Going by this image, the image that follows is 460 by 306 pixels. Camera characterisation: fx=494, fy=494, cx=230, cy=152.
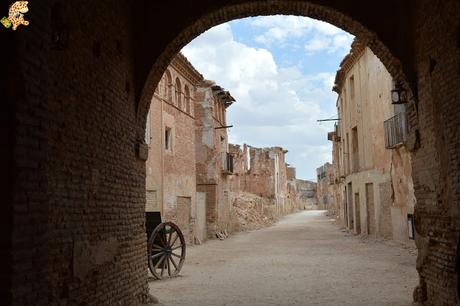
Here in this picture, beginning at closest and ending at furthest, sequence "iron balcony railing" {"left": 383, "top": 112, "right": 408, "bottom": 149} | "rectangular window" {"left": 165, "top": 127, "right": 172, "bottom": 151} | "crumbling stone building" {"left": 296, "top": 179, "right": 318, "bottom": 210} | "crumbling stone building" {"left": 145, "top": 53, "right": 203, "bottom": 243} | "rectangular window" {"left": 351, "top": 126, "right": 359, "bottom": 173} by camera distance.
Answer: "crumbling stone building" {"left": 145, "top": 53, "right": 203, "bottom": 243} < "iron balcony railing" {"left": 383, "top": 112, "right": 408, "bottom": 149} < "rectangular window" {"left": 165, "top": 127, "right": 172, "bottom": 151} < "rectangular window" {"left": 351, "top": 126, "right": 359, "bottom": 173} < "crumbling stone building" {"left": 296, "top": 179, "right": 318, "bottom": 210}

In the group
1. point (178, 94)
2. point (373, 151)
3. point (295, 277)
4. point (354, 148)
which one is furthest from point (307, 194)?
point (295, 277)

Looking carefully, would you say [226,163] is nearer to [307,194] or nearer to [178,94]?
[178,94]

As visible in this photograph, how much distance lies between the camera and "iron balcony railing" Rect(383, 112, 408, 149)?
16.4 meters

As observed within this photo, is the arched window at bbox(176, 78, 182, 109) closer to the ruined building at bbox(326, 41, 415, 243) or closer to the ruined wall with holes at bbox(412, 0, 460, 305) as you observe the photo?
the ruined building at bbox(326, 41, 415, 243)

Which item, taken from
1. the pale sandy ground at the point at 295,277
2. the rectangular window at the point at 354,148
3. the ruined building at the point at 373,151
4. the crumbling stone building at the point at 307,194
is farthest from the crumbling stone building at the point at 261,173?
the crumbling stone building at the point at 307,194

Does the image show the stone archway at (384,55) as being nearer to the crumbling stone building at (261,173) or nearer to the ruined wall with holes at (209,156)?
the ruined wall with holes at (209,156)

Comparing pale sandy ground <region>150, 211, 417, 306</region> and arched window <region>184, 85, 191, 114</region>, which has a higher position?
arched window <region>184, 85, 191, 114</region>

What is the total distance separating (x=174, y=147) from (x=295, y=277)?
28.9 ft

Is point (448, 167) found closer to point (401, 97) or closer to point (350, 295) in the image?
point (401, 97)

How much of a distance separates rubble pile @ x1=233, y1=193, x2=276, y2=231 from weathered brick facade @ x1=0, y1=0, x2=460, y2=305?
20.6 m

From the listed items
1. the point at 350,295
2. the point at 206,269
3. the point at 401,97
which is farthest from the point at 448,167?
the point at 206,269

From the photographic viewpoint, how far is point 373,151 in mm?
20891

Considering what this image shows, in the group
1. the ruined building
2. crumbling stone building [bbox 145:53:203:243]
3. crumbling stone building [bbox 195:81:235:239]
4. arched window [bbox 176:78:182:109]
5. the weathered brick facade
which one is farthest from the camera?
crumbling stone building [bbox 195:81:235:239]

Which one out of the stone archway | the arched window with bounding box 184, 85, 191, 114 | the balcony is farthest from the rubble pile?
the stone archway
